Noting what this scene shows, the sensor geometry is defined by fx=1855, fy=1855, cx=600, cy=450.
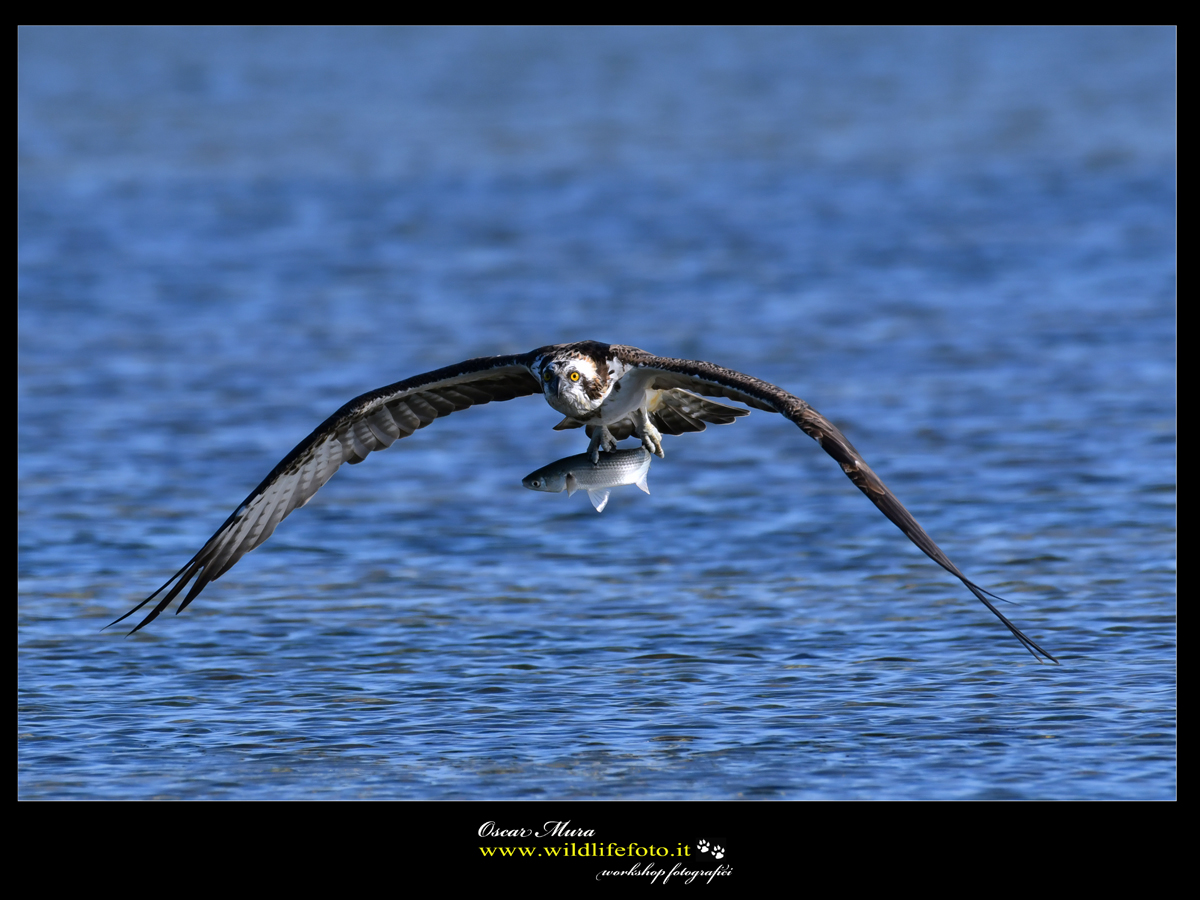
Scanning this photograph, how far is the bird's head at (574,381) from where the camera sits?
11566 millimetres

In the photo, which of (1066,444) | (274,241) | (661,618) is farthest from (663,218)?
(661,618)

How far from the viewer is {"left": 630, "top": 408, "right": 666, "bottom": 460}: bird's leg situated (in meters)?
12.1

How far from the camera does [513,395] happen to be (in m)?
13.1

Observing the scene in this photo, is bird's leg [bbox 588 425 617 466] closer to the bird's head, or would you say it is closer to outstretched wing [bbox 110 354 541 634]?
the bird's head

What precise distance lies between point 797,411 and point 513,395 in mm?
3175

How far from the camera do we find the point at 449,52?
50.7 meters

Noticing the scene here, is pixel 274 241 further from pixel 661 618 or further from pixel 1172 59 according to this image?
pixel 1172 59

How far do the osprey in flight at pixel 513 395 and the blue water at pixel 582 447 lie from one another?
102cm

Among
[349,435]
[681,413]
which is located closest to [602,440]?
[681,413]

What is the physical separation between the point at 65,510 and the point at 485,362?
5.81m

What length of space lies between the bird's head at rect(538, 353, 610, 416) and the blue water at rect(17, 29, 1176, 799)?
188cm

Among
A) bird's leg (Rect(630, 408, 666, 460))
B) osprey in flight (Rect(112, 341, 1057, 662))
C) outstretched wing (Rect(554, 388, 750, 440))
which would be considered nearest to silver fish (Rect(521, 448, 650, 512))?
osprey in flight (Rect(112, 341, 1057, 662))

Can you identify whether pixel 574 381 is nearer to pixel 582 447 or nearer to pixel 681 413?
pixel 681 413

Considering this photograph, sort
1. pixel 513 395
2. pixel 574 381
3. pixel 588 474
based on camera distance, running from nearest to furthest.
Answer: pixel 588 474 < pixel 574 381 < pixel 513 395
